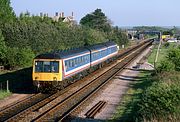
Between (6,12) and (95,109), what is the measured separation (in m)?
44.7

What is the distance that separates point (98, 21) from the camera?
127 m

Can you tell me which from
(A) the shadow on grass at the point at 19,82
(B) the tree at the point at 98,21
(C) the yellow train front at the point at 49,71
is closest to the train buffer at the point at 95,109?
(C) the yellow train front at the point at 49,71

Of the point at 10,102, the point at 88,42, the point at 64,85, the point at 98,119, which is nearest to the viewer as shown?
the point at 98,119

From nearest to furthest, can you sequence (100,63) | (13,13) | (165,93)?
(165,93) → (100,63) → (13,13)

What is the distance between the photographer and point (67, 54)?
30.3m

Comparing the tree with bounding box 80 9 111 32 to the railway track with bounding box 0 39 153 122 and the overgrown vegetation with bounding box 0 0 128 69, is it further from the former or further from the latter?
the railway track with bounding box 0 39 153 122

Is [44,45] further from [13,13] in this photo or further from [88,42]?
[88,42]

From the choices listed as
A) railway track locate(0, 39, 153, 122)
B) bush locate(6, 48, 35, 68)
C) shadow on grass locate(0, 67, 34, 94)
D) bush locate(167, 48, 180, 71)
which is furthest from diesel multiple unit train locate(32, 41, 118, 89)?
bush locate(167, 48, 180, 71)

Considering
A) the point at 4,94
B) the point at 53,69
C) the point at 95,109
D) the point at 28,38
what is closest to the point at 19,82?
the point at 53,69

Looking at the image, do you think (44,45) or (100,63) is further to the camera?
(44,45)

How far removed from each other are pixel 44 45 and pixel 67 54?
28.1 m

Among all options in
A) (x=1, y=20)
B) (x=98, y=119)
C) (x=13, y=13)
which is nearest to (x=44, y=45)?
(x=1, y=20)

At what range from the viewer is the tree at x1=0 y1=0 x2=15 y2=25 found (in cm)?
6207

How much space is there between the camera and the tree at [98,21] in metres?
118
